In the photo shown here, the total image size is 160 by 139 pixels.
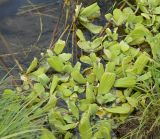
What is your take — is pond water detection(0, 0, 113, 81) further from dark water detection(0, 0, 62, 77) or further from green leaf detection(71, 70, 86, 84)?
green leaf detection(71, 70, 86, 84)

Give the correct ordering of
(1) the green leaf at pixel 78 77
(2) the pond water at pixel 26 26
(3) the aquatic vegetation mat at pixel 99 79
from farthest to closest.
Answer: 1. (2) the pond water at pixel 26 26
2. (1) the green leaf at pixel 78 77
3. (3) the aquatic vegetation mat at pixel 99 79

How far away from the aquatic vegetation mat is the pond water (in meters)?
0.11

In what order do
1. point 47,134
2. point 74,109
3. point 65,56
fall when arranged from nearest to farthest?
1. point 47,134
2. point 74,109
3. point 65,56

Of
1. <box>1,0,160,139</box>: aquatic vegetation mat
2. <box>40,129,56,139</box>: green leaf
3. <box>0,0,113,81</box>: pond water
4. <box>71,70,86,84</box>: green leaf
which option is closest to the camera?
<box>40,129,56,139</box>: green leaf

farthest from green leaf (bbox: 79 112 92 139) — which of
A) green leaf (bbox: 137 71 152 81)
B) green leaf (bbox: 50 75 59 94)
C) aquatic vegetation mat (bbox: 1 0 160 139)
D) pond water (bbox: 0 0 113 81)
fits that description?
pond water (bbox: 0 0 113 81)

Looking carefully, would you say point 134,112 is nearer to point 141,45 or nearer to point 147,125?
point 147,125

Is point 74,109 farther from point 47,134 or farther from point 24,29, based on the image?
point 24,29

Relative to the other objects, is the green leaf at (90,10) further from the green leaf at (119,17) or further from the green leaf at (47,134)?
the green leaf at (47,134)

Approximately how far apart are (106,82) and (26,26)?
626 millimetres

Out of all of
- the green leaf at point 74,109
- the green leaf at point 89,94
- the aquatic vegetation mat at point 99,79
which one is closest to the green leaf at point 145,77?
the aquatic vegetation mat at point 99,79

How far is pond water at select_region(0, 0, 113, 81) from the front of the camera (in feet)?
7.24

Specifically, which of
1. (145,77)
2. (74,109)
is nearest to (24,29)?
(74,109)

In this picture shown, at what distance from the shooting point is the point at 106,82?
6.47ft

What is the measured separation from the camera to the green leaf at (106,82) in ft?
6.41
